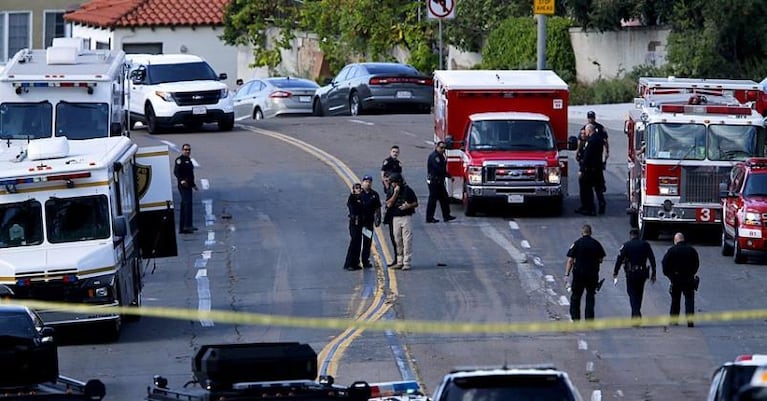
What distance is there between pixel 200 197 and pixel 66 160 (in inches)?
472

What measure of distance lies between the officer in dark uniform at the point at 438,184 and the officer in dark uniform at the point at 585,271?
8176mm

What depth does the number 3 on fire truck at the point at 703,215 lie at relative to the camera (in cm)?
2875

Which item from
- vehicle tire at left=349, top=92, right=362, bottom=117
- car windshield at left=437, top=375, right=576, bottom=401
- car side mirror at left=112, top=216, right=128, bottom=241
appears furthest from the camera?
vehicle tire at left=349, top=92, right=362, bottom=117

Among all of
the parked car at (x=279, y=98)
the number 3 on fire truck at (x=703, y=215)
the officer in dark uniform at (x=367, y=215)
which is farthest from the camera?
the parked car at (x=279, y=98)

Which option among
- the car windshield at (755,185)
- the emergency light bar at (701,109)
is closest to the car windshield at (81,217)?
the car windshield at (755,185)

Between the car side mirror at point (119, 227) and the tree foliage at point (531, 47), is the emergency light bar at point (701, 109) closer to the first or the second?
the car side mirror at point (119, 227)

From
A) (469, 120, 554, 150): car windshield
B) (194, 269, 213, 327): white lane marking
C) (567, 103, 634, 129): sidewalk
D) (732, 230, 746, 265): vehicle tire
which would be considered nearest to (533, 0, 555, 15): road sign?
(567, 103, 634, 129): sidewalk

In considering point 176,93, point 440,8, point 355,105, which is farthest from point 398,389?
point 355,105

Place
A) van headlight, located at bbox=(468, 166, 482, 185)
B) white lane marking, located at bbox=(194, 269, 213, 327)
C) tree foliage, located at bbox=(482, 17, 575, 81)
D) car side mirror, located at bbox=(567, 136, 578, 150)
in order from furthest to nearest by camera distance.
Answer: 1. tree foliage, located at bbox=(482, 17, 575, 81)
2. car side mirror, located at bbox=(567, 136, 578, 150)
3. van headlight, located at bbox=(468, 166, 482, 185)
4. white lane marking, located at bbox=(194, 269, 213, 327)

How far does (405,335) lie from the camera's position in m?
21.4

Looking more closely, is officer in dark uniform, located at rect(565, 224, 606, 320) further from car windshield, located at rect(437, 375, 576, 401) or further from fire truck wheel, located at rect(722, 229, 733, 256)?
car windshield, located at rect(437, 375, 576, 401)

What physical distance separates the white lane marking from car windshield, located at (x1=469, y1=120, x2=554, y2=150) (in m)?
7.25

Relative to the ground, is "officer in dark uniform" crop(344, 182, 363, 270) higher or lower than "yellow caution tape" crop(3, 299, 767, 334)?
higher

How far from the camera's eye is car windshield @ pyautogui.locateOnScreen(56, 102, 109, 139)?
→ 28281 mm
